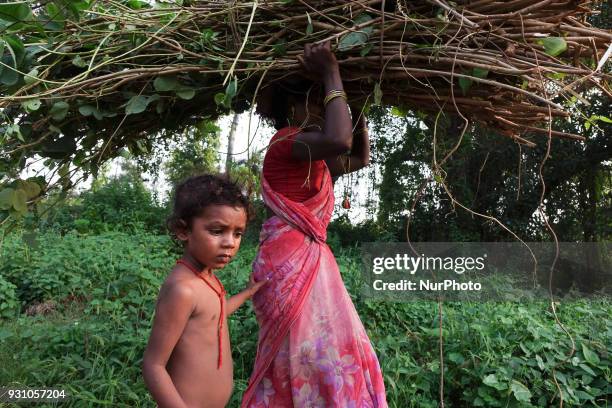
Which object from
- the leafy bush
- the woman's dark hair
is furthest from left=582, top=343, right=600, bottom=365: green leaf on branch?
the leafy bush

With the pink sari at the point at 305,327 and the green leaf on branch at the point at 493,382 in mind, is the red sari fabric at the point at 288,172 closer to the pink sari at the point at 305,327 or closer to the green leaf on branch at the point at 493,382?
the pink sari at the point at 305,327

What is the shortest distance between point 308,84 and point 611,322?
2392 mm

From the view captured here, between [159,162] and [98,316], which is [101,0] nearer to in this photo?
[98,316]

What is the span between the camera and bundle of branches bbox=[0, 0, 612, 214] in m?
1.56

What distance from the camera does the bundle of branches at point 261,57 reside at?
1561 millimetres

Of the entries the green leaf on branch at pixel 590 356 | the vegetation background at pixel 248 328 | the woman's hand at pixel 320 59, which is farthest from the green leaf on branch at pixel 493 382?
the woman's hand at pixel 320 59

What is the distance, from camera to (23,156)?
186 cm

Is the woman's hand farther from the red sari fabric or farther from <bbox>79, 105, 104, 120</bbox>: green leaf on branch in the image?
<bbox>79, 105, 104, 120</bbox>: green leaf on branch

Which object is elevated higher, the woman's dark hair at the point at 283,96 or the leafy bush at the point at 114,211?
the leafy bush at the point at 114,211

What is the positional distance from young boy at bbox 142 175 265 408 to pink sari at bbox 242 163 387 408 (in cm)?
13

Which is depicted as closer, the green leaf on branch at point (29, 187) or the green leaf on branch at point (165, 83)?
the green leaf on branch at point (165, 83)

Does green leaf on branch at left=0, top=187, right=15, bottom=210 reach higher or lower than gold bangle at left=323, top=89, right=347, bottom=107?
lower

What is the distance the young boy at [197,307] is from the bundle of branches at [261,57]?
0.29 m

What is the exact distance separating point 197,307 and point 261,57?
0.74 m
